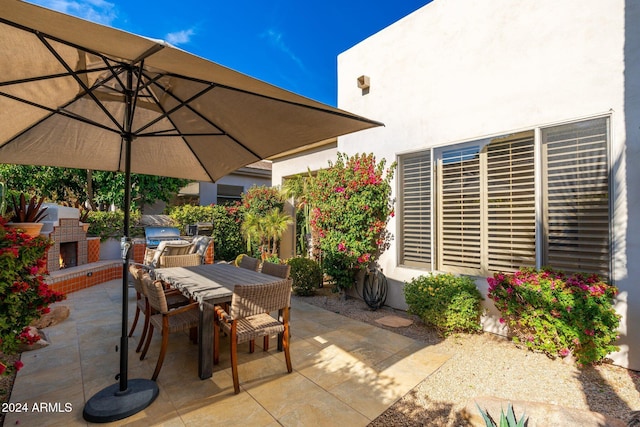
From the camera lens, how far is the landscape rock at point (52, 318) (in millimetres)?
4398

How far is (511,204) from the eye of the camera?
4.23m

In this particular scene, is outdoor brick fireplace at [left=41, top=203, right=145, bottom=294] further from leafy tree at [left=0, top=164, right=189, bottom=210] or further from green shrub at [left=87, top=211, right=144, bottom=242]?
leafy tree at [left=0, top=164, right=189, bottom=210]

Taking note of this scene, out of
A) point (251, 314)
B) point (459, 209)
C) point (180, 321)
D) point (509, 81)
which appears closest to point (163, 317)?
point (180, 321)

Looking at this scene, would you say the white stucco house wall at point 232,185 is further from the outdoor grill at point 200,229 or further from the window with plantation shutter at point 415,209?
the window with plantation shutter at point 415,209

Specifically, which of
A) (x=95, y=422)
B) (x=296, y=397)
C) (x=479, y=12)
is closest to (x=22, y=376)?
(x=95, y=422)

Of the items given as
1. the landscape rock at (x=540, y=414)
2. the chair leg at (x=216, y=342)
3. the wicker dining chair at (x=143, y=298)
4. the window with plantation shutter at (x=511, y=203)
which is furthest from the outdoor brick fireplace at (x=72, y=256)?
the landscape rock at (x=540, y=414)

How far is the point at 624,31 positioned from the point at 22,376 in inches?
290

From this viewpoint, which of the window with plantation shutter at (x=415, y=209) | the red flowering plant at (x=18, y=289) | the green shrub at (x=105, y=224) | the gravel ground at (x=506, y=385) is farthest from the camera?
the green shrub at (x=105, y=224)

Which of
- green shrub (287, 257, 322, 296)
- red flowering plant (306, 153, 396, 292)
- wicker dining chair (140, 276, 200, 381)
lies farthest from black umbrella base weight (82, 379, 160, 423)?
green shrub (287, 257, 322, 296)

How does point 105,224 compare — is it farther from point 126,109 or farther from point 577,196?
point 577,196

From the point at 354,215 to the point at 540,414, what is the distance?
3711mm

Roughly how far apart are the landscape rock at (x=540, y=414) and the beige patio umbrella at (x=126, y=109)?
2.61m

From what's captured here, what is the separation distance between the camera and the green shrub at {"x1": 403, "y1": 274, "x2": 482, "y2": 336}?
4113 mm

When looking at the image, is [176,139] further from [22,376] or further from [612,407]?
[612,407]
